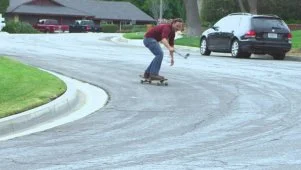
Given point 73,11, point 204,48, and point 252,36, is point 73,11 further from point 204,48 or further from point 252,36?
point 252,36

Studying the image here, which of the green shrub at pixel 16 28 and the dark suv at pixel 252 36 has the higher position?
the dark suv at pixel 252 36

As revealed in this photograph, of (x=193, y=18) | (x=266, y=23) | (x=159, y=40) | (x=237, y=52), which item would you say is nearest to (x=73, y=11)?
(x=193, y=18)

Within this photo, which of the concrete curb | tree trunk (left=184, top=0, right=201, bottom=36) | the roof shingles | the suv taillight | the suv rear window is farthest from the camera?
the roof shingles

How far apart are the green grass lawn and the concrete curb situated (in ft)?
0.59

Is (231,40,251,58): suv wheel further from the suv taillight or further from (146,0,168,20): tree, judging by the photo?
(146,0,168,20): tree

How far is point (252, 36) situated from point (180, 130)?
14.6m

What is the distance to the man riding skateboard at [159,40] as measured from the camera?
14.2m

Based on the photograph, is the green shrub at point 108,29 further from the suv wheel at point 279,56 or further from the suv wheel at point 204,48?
the suv wheel at point 279,56

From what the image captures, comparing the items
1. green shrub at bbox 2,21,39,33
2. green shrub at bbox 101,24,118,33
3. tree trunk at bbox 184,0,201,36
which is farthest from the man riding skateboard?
green shrub at bbox 101,24,118,33

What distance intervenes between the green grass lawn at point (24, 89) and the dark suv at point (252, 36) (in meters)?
10.2

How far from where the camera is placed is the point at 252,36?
909 inches

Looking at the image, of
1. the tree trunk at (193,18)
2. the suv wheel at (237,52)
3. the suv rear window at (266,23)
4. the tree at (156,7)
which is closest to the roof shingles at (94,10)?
the tree at (156,7)

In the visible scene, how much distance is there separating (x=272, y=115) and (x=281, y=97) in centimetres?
221

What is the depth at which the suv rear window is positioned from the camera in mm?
23484
